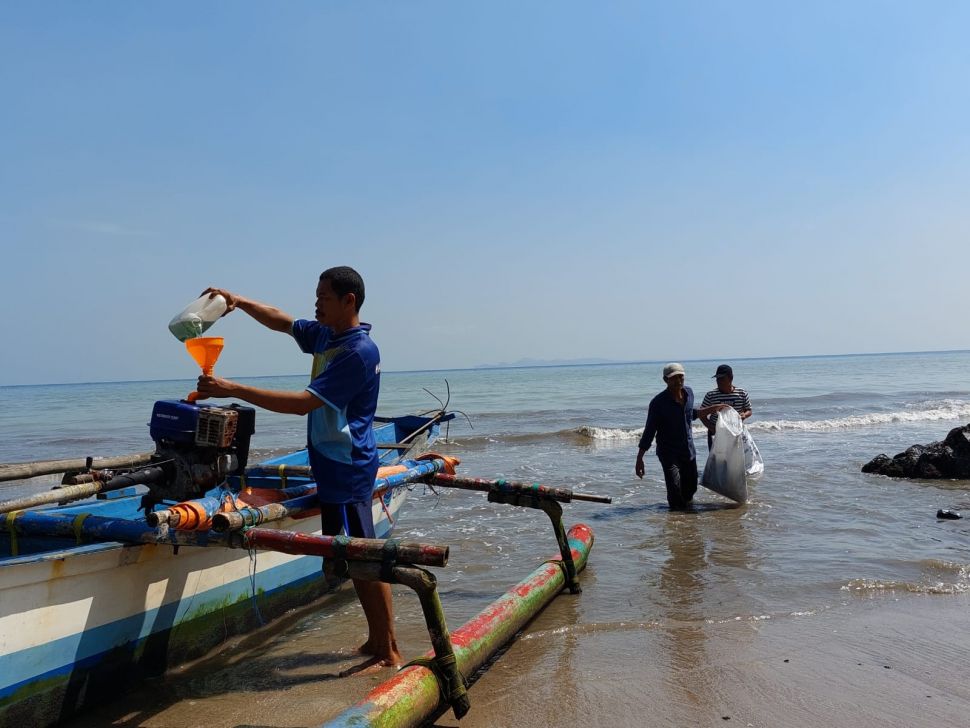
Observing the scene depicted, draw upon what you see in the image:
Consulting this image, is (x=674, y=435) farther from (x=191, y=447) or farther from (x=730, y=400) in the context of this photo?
(x=191, y=447)

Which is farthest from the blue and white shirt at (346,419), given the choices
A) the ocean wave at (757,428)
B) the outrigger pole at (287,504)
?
the ocean wave at (757,428)

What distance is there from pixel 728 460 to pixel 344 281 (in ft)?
20.4

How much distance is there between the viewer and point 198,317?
13.5 ft

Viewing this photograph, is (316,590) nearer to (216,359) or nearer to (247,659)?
(247,659)

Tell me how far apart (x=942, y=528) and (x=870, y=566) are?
202 centimetres

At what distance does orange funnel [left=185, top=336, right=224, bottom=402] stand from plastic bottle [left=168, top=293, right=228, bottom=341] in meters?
0.12

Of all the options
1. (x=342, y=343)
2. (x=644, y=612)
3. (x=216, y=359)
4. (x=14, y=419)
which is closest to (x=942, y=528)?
(x=644, y=612)

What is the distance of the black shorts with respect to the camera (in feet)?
12.9

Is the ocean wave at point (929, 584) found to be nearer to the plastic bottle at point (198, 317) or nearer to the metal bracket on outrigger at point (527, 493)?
the metal bracket on outrigger at point (527, 493)

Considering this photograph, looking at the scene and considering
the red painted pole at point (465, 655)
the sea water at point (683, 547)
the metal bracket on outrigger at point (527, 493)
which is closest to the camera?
the red painted pole at point (465, 655)

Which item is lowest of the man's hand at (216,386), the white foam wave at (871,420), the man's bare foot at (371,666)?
the white foam wave at (871,420)

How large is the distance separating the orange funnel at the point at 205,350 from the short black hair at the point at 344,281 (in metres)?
0.69

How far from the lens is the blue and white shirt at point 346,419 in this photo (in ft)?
12.2

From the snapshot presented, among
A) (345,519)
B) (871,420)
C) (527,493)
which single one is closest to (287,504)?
(345,519)
